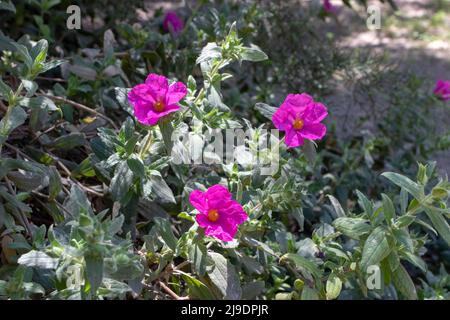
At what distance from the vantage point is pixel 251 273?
7.68ft

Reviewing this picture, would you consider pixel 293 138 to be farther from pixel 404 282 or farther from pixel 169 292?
pixel 169 292

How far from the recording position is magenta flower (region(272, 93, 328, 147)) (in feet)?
6.66

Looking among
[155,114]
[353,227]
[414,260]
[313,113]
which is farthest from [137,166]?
[414,260]

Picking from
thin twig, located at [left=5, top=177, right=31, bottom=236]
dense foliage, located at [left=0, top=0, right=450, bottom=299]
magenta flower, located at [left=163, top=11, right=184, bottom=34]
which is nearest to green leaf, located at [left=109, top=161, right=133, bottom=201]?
dense foliage, located at [left=0, top=0, right=450, bottom=299]

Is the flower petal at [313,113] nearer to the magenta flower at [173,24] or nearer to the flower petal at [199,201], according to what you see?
the flower petal at [199,201]

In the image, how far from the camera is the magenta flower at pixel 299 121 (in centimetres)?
203

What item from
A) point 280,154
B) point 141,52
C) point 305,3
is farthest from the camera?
point 305,3

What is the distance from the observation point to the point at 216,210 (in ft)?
6.23

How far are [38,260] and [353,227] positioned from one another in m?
0.87

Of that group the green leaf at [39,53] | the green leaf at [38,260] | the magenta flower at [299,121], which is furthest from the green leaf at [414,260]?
the green leaf at [39,53]

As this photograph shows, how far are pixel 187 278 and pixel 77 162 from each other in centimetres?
80

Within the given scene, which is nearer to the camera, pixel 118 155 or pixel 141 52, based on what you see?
pixel 118 155
